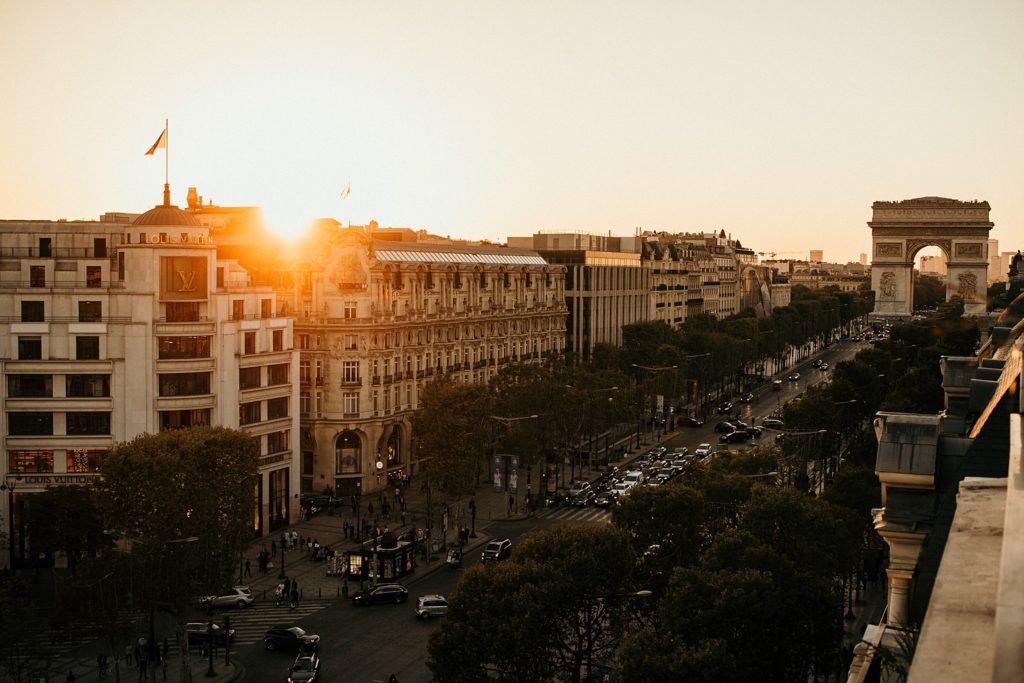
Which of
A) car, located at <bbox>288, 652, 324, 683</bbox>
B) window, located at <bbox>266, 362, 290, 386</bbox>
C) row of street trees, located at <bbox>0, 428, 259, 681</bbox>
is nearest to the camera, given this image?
car, located at <bbox>288, 652, 324, 683</bbox>

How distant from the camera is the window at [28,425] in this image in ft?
221

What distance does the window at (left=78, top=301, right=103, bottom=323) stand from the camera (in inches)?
2717

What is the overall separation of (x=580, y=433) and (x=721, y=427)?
21939 mm

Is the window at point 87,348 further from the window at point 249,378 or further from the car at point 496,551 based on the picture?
the car at point 496,551

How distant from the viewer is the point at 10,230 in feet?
229

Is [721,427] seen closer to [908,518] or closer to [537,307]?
[537,307]

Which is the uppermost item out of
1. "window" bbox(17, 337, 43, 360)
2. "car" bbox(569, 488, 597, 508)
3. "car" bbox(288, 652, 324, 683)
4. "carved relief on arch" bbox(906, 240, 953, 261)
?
"carved relief on arch" bbox(906, 240, 953, 261)

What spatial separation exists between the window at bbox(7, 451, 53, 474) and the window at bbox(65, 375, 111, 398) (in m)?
3.99

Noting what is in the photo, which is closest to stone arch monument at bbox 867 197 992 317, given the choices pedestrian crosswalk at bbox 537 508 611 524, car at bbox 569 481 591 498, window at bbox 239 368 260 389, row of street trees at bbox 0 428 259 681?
car at bbox 569 481 591 498

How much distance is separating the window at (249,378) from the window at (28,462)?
12739 mm

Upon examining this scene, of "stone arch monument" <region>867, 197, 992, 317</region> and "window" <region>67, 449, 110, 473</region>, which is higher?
"stone arch monument" <region>867, 197, 992, 317</region>

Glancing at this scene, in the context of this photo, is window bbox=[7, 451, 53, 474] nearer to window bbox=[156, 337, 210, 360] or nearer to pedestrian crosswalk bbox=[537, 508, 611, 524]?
window bbox=[156, 337, 210, 360]

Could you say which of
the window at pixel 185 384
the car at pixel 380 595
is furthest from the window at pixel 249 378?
the car at pixel 380 595

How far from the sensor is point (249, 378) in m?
74.4
